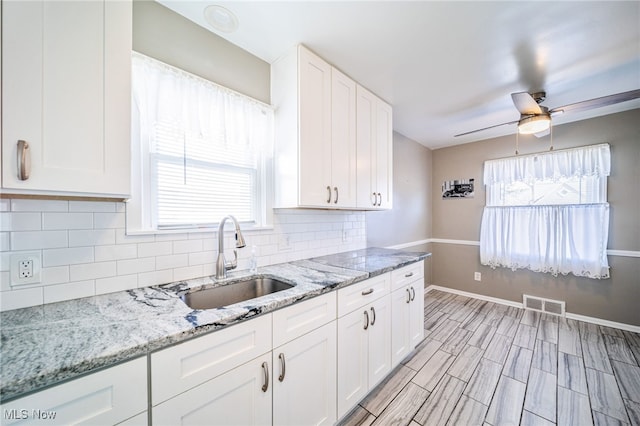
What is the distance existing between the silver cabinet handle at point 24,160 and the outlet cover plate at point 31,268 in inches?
17.3

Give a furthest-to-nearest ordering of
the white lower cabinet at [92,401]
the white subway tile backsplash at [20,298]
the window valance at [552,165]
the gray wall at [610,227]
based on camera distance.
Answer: the window valance at [552,165]
the gray wall at [610,227]
the white subway tile backsplash at [20,298]
the white lower cabinet at [92,401]

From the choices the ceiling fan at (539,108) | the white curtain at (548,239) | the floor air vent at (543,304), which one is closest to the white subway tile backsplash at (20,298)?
the ceiling fan at (539,108)

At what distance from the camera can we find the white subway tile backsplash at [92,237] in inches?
43.4

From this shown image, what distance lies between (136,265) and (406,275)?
6.38ft

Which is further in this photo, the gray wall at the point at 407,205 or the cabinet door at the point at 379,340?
the gray wall at the point at 407,205

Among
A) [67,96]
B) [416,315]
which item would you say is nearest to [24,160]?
[67,96]

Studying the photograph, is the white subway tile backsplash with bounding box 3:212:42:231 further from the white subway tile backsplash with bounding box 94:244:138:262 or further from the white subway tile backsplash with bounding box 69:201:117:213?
the white subway tile backsplash with bounding box 94:244:138:262

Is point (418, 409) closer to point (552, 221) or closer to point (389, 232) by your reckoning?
point (389, 232)

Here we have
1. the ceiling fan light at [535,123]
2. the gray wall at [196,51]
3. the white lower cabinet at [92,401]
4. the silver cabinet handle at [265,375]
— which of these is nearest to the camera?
the white lower cabinet at [92,401]

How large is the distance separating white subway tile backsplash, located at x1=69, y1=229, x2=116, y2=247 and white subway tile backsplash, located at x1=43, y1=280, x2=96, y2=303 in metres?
0.18

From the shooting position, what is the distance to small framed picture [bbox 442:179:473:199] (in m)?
3.76

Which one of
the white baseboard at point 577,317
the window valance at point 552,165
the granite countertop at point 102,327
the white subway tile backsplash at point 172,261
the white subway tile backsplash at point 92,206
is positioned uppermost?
the window valance at point 552,165

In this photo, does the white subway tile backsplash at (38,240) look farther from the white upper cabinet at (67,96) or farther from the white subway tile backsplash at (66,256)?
the white upper cabinet at (67,96)

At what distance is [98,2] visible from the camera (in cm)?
94
